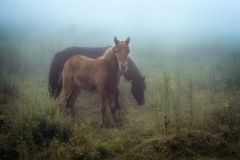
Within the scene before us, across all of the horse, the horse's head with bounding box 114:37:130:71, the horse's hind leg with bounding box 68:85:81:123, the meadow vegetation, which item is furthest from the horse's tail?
the horse's head with bounding box 114:37:130:71

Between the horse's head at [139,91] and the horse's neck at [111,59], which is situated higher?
the horse's neck at [111,59]

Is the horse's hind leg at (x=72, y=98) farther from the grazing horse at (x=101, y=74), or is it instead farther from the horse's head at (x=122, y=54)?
the horse's head at (x=122, y=54)

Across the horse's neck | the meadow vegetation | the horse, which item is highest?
the horse's neck

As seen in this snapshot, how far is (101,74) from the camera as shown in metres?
6.00

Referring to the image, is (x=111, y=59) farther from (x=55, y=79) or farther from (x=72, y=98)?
(x=55, y=79)

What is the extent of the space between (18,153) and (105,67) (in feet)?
10.3

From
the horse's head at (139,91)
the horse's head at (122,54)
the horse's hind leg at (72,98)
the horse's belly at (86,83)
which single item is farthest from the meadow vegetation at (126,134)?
the horse's head at (139,91)

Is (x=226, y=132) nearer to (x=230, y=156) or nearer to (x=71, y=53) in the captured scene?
(x=230, y=156)

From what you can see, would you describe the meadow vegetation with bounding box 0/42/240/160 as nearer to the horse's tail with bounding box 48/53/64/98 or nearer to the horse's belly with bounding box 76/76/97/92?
the horse's belly with bounding box 76/76/97/92

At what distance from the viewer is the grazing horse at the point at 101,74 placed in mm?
5621

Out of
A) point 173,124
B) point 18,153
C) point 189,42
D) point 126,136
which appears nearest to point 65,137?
point 18,153

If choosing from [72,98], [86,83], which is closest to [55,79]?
[72,98]

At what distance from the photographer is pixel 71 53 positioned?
8.89 metres

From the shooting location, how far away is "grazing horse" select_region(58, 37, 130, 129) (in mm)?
5621
